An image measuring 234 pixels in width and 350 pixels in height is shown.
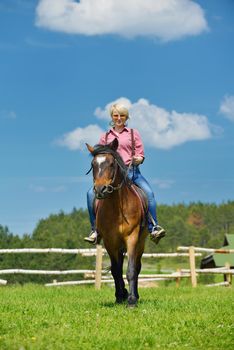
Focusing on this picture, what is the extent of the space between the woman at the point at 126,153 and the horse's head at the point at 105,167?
1.95 feet

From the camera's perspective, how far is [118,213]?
934 centimetres

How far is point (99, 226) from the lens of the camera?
9.55 m

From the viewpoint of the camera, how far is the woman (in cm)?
970

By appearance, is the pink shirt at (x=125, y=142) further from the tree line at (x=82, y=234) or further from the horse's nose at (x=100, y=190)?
the tree line at (x=82, y=234)

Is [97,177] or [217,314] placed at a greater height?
[97,177]

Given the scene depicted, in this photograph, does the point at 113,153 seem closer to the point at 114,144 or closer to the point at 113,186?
the point at 114,144

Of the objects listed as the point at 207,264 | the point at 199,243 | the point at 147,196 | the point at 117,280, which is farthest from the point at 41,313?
the point at 199,243

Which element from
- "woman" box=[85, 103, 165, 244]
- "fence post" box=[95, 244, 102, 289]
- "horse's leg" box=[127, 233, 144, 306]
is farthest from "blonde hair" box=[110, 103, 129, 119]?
"fence post" box=[95, 244, 102, 289]

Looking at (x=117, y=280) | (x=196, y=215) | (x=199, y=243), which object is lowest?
(x=117, y=280)

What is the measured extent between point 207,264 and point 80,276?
33.2 m

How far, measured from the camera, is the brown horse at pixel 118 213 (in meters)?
8.92

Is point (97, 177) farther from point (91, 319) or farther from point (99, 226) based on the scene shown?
point (91, 319)

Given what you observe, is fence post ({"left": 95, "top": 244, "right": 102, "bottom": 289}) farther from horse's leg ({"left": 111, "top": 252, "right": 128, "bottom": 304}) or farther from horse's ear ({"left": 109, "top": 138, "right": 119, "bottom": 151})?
horse's ear ({"left": 109, "top": 138, "right": 119, "bottom": 151})

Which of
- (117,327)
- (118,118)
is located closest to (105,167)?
(118,118)
